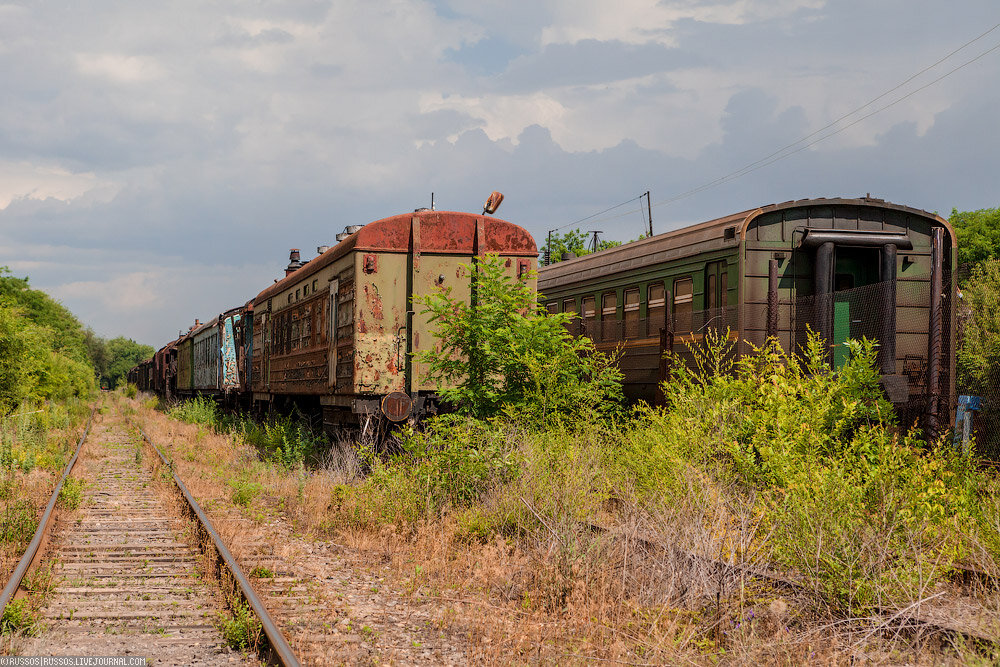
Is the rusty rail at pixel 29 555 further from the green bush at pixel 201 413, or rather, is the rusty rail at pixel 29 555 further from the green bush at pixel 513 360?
the green bush at pixel 201 413

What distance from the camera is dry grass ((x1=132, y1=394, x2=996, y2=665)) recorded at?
5.27 metres

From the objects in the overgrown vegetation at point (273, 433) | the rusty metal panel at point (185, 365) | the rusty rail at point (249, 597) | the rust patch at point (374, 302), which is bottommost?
the rusty rail at point (249, 597)

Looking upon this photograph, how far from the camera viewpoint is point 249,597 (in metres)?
6.35

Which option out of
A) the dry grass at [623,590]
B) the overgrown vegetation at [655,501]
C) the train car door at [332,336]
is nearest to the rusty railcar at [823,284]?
the overgrown vegetation at [655,501]

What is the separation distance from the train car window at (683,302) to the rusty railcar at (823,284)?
0.02 m

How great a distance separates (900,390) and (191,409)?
22257 mm

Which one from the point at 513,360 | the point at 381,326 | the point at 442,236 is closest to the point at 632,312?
the point at 442,236

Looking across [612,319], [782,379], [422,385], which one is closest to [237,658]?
[782,379]

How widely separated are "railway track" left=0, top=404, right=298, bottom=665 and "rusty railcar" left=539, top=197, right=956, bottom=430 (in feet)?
24.0

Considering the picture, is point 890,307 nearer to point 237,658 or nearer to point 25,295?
point 237,658

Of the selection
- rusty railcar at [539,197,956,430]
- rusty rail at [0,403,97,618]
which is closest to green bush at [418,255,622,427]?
rusty railcar at [539,197,956,430]

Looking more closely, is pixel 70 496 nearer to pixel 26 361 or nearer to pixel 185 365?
pixel 26 361

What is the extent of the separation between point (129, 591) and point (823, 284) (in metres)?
9.72

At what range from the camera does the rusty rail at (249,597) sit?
5191 millimetres
